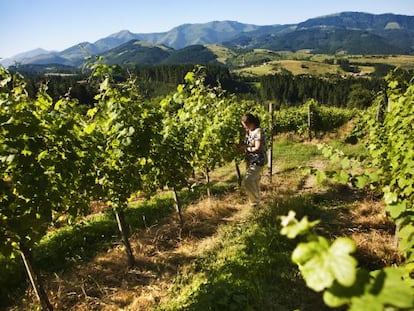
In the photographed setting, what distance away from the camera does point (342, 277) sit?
115 centimetres

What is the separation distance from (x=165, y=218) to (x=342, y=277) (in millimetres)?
9060

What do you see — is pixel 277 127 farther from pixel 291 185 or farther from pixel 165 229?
pixel 165 229

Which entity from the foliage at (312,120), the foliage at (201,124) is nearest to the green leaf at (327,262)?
the foliage at (201,124)

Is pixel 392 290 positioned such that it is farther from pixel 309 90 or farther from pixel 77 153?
pixel 309 90

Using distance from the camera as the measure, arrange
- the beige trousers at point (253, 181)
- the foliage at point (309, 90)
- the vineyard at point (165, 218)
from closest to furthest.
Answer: the vineyard at point (165, 218)
the beige trousers at point (253, 181)
the foliage at point (309, 90)

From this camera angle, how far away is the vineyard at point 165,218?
3818 millimetres

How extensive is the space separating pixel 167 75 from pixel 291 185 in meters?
113

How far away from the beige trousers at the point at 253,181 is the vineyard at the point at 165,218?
48cm

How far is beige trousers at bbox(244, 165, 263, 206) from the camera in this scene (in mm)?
8680

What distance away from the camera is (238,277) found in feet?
19.1

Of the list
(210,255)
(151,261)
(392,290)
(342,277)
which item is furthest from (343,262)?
(151,261)

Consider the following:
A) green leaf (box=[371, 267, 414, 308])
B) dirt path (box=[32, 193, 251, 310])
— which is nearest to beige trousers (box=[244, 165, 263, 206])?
dirt path (box=[32, 193, 251, 310])

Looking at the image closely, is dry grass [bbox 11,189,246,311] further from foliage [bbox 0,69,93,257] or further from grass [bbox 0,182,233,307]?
foliage [bbox 0,69,93,257]

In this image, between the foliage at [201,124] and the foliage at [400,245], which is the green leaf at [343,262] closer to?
the foliage at [400,245]
